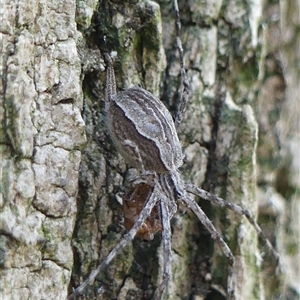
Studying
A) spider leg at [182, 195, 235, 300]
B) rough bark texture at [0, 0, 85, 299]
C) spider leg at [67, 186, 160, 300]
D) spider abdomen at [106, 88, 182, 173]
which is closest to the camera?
rough bark texture at [0, 0, 85, 299]

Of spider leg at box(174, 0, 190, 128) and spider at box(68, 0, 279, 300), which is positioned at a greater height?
spider leg at box(174, 0, 190, 128)

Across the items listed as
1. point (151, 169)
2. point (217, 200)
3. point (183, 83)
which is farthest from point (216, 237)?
point (183, 83)

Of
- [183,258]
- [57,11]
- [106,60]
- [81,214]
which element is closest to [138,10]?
[106,60]

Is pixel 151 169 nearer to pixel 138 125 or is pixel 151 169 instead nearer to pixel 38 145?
pixel 138 125

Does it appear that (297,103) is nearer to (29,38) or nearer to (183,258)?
(183,258)

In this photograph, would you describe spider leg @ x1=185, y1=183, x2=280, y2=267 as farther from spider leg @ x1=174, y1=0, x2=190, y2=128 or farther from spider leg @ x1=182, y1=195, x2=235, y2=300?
spider leg @ x1=174, y1=0, x2=190, y2=128

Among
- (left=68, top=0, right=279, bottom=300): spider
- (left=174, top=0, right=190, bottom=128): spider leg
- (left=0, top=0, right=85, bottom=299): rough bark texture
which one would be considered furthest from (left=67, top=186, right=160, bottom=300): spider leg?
(left=174, top=0, right=190, bottom=128): spider leg

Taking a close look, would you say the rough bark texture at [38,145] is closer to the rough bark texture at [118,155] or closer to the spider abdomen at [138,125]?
the rough bark texture at [118,155]
